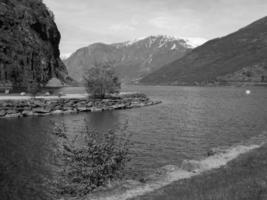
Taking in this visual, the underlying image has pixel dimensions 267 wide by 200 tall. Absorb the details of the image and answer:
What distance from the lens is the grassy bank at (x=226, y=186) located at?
48.9ft

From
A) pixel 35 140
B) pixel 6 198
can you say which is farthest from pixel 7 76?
pixel 6 198

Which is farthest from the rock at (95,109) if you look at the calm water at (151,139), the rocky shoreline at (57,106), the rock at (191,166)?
the rock at (191,166)

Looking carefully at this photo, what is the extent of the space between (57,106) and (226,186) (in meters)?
73.3

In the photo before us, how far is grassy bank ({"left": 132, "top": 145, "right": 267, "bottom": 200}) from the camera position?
14891 mm

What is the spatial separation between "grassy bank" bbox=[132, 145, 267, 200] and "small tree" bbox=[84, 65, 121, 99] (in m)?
78.3

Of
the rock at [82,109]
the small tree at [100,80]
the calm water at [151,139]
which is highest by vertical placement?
the small tree at [100,80]

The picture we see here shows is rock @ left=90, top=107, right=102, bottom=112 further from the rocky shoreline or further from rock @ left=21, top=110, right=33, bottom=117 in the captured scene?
rock @ left=21, top=110, right=33, bottom=117

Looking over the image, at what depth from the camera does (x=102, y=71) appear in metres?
102

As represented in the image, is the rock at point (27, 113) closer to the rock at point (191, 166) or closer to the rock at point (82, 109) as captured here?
the rock at point (82, 109)

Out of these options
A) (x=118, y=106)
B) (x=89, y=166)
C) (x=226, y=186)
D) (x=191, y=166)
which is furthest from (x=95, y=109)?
(x=226, y=186)

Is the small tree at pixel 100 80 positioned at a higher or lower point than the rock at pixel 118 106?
higher

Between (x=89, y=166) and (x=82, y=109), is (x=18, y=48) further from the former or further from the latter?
(x=89, y=166)

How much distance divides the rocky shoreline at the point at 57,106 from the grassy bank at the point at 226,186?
207ft

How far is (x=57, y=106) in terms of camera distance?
84875 millimetres
